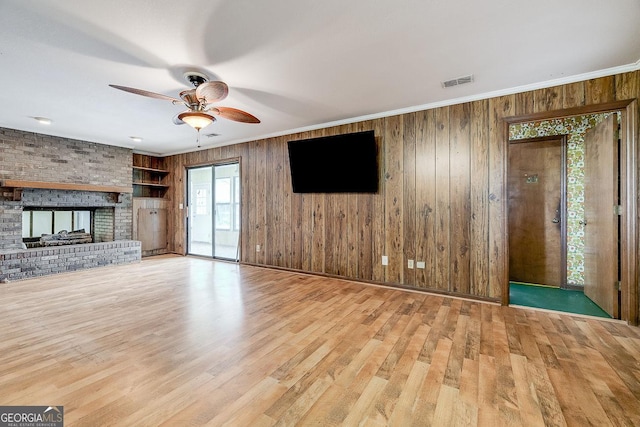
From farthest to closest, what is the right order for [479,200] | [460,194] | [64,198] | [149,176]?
[149,176] → [64,198] → [460,194] → [479,200]

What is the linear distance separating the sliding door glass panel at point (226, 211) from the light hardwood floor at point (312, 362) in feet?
8.60

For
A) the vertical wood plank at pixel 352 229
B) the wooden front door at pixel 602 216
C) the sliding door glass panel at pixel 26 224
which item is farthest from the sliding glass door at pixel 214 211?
the wooden front door at pixel 602 216

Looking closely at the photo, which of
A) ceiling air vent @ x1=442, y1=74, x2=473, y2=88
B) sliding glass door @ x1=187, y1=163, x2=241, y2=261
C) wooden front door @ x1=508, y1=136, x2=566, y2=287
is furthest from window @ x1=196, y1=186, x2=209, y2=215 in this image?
wooden front door @ x1=508, y1=136, x2=566, y2=287

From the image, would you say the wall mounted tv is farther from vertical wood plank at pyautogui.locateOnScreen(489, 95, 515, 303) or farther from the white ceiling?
vertical wood plank at pyautogui.locateOnScreen(489, 95, 515, 303)

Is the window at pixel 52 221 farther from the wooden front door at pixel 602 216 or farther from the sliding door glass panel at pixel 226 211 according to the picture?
the wooden front door at pixel 602 216

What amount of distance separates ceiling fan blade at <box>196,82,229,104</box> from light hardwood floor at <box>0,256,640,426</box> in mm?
2095

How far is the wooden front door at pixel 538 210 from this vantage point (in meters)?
3.87

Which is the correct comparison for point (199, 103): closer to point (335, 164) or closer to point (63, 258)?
point (335, 164)

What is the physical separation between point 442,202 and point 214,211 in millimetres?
4720

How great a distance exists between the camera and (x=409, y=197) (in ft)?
12.4

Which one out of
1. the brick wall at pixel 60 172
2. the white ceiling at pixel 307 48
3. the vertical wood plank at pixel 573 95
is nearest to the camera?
the white ceiling at pixel 307 48

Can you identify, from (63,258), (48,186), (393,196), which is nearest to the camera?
(393,196)

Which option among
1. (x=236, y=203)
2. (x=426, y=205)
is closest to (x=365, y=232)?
(x=426, y=205)

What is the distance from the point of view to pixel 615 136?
2.78 m
